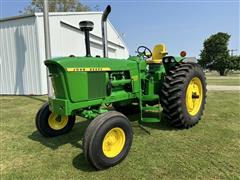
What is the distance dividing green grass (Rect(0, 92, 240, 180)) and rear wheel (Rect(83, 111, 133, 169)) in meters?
0.13

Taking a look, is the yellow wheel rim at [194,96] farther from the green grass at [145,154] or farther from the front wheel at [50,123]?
the front wheel at [50,123]

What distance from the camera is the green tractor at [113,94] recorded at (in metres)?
3.11

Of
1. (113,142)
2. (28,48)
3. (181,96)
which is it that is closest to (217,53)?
(28,48)

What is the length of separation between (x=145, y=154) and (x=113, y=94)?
1.11 metres

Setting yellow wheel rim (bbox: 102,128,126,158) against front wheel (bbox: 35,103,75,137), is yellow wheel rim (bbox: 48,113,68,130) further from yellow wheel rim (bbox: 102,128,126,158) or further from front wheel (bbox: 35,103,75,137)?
yellow wheel rim (bbox: 102,128,126,158)

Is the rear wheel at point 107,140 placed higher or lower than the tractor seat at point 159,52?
lower

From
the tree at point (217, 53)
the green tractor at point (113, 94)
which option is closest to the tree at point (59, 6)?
the tree at point (217, 53)

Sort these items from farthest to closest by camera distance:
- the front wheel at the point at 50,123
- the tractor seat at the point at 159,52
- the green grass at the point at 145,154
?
1. the tractor seat at the point at 159,52
2. the front wheel at the point at 50,123
3. the green grass at the point at 145,154

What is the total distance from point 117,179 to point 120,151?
0.51 m

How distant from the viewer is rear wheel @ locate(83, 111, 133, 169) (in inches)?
113

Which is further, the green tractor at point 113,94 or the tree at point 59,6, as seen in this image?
Result: the tree at point 59,6

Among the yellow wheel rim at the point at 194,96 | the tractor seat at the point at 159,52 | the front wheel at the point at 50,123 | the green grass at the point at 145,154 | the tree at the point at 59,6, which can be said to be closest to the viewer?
the green grass at the point at 145,154

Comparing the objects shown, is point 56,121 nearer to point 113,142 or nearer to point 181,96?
point 113,142

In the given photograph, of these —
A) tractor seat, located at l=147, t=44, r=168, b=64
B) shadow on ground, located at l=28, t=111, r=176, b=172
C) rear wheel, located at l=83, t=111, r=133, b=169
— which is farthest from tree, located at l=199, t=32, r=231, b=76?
rear wheel, located at l=83, t=111, r=133, b=169
